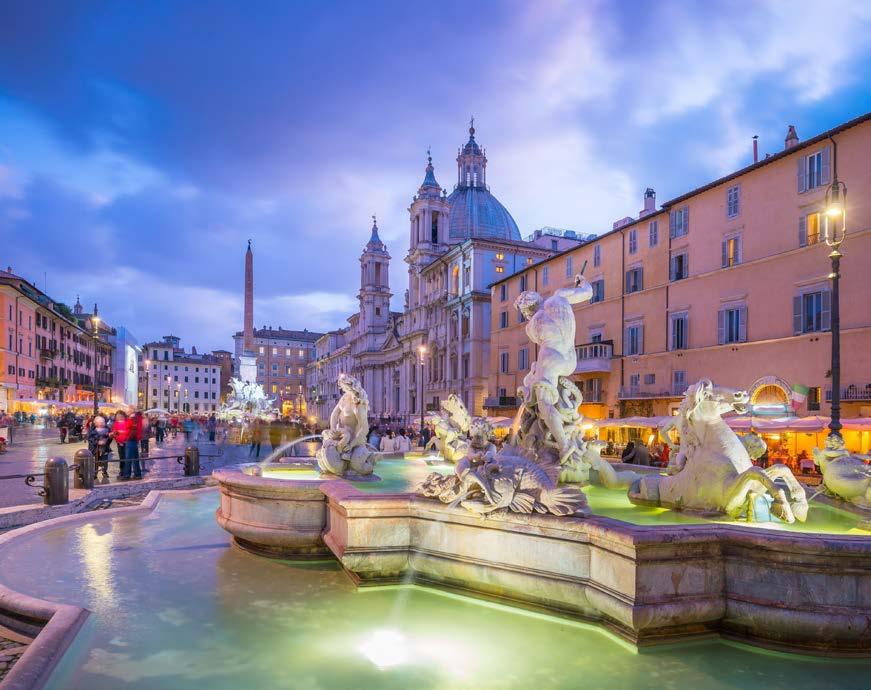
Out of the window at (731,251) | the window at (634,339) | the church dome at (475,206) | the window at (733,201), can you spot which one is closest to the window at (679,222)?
the window at (733,201)

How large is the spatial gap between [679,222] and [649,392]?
7.96m

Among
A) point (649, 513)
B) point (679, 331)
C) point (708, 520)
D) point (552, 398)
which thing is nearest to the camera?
point (708, 520)

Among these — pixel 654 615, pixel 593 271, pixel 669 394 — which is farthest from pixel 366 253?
pixel 654 615

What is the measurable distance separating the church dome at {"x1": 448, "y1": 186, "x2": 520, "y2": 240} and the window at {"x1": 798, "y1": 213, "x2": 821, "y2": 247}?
5035cm

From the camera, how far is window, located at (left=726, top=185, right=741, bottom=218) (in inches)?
1030

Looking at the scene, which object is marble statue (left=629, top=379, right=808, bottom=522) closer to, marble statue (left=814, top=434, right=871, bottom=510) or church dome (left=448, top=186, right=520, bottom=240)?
marble statue (left=814, top=434, right=871, bottom=510)

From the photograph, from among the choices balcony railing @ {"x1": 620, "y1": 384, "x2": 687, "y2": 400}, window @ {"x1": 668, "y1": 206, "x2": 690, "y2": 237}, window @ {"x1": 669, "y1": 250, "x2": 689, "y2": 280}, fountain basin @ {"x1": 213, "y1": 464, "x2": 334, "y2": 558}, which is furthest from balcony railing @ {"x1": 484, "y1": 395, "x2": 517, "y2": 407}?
fountain basin @ {"x1": 213, "y1": 464, "x2": 334, "y2": 558}

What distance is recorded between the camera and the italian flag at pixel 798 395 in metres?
22.0

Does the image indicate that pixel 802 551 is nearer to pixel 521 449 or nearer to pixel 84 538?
pixel 521 449

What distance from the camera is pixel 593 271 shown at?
36.1m

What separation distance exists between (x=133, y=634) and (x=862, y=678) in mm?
4728

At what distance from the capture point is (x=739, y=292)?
25.8 metres

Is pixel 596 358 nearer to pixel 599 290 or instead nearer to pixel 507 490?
pixel 599 290

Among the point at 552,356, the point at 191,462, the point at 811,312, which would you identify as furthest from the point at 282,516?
the point at 811,312
